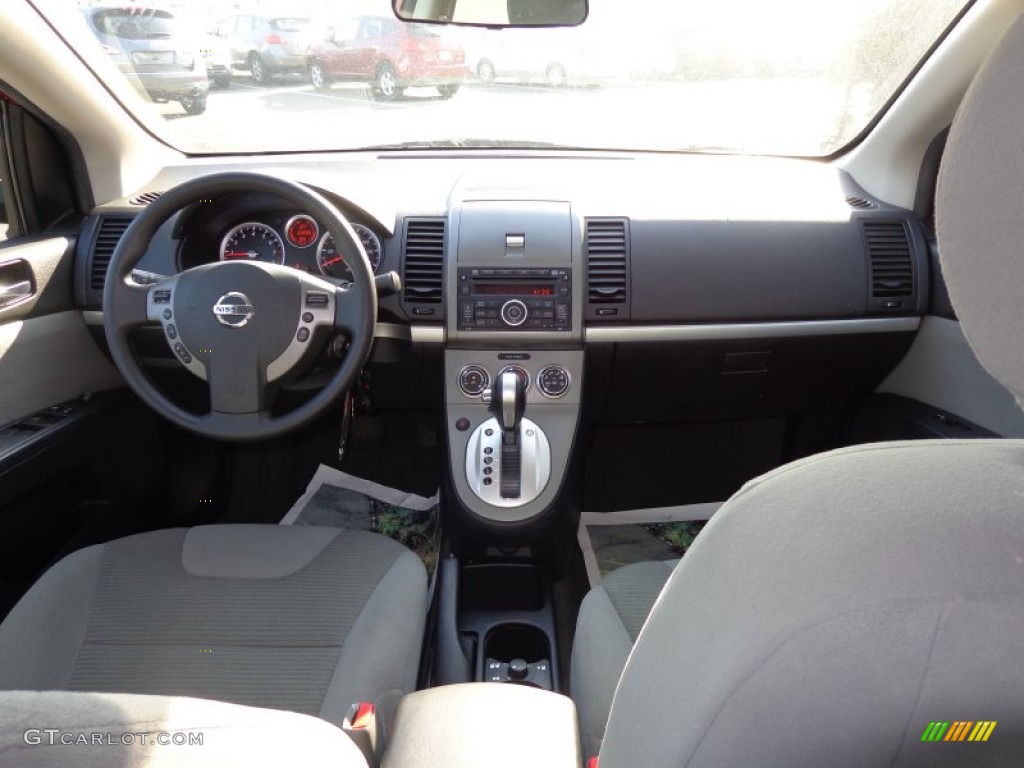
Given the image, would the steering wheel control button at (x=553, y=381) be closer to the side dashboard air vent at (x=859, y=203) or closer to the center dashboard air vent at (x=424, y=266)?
the center dashboard air vent at (x=424, y=266)

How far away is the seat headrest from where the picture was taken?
0.66 metres

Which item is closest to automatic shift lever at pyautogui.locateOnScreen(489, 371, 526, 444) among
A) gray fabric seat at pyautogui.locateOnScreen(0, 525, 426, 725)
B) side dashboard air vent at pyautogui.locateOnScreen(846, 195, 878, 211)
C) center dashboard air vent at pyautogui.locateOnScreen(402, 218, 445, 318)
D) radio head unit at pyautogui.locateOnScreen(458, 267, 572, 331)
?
radio head unit at pyautogui.locateOnScreen(458, 267, 572, 331)

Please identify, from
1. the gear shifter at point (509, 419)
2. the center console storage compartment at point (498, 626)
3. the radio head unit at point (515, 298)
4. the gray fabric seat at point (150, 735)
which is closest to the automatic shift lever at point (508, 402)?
the gear shifter at point (509, 419)

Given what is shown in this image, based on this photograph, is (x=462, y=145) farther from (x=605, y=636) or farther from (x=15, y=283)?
(x=605, y=636)

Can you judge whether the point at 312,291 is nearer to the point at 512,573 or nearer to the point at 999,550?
the point at 512,573

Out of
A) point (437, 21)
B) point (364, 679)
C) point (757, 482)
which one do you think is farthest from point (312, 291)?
point (757, 482)

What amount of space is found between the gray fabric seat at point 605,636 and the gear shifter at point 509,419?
0.53 meters

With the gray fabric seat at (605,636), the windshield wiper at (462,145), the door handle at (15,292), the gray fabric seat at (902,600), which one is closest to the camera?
the gray fabric seat at (902,600)

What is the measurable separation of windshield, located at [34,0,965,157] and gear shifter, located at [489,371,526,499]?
95 centimetres

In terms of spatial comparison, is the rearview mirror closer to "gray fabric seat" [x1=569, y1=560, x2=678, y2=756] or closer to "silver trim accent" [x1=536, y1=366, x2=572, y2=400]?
"silver trim accent" [x1=536, y1=366, x2=572, y2=400]

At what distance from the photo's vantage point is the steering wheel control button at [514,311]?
2.21 metres

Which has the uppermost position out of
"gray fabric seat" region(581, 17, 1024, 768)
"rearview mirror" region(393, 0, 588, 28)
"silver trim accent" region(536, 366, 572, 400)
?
"rearview mirror" region(393, 0, 588, 28)

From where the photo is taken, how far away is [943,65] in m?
2.15

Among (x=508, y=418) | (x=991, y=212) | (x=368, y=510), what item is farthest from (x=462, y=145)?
(x=991, y=212)
